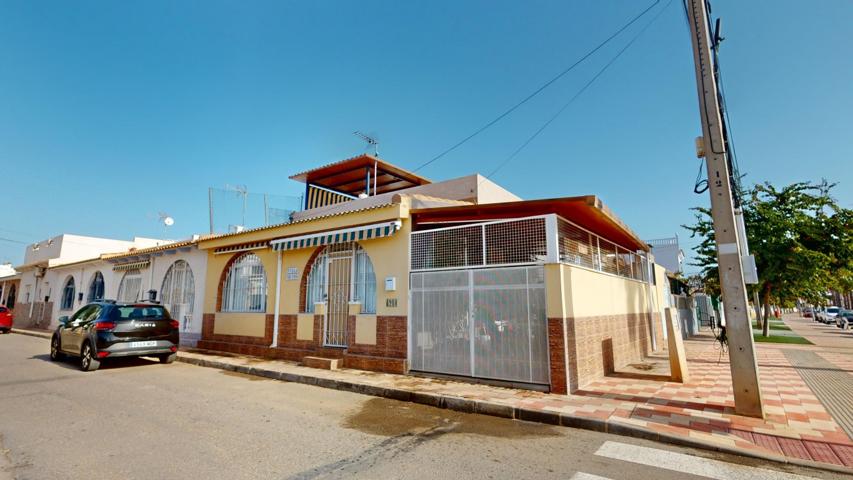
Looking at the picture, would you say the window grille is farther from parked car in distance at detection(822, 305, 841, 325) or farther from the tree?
parked car in distance at detection(822, 305, 841, 325)

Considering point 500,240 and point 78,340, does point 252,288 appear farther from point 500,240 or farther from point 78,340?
point 500,240

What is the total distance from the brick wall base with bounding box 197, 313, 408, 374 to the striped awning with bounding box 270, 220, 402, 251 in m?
1.98

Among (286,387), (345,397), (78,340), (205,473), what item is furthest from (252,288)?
(205,473)

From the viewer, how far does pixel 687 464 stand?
14.0ft

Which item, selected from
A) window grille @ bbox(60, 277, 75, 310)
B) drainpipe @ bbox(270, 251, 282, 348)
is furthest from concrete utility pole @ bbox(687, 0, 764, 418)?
window grille @ bbox(60, 277, 75, 310)

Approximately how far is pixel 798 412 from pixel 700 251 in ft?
51.8

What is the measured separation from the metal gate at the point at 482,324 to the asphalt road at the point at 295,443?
1.79m

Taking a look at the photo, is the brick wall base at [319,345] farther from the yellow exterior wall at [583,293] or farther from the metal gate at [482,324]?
the yellow exterior wall at [583,293]

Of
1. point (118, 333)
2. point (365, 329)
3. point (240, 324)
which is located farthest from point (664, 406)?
point (118, 333)

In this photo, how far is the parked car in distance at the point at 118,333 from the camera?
32.7ft

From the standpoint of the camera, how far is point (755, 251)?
1738 centimetres

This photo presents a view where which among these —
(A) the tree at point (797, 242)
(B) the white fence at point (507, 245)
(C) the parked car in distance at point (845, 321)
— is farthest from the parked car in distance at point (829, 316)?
(B) the white fence at point (507, 245)

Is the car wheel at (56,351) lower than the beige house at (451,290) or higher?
lower

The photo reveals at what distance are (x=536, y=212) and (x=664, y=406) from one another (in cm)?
411
